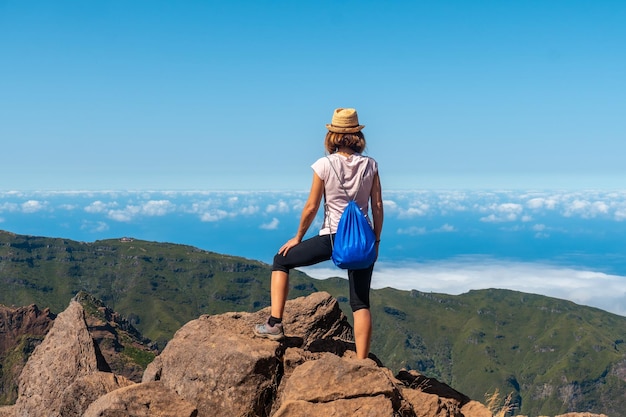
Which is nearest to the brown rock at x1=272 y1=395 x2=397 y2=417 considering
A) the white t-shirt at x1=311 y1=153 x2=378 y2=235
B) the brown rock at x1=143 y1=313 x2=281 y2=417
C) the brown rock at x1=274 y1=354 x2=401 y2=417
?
the brown rock at x1=274 y1=354 x2=401 y2=417

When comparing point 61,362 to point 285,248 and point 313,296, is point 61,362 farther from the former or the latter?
point 285,248

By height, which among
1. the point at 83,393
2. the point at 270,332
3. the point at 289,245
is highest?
the point at 289,245

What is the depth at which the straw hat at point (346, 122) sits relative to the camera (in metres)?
13.2

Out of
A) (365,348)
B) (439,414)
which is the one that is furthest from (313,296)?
(439,414)

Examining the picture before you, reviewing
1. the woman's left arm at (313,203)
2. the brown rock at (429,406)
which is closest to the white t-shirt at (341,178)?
the woman's left arm at (313,203)

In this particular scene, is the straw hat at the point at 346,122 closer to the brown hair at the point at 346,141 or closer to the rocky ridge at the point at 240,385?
the brown hair at the point at 346,141

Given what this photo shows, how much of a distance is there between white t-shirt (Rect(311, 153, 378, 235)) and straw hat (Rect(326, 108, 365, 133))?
22.5 inches

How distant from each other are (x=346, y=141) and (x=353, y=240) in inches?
89.4

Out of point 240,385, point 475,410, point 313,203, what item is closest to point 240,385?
point 240,385

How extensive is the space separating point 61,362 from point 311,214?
35.9 feet

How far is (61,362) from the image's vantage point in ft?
61.3

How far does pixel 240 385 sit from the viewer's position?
13.0 m

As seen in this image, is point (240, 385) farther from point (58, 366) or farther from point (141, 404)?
point (58, 366)

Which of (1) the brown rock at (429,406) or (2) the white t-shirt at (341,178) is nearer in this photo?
(2) the white t-shirt at (341,178)
